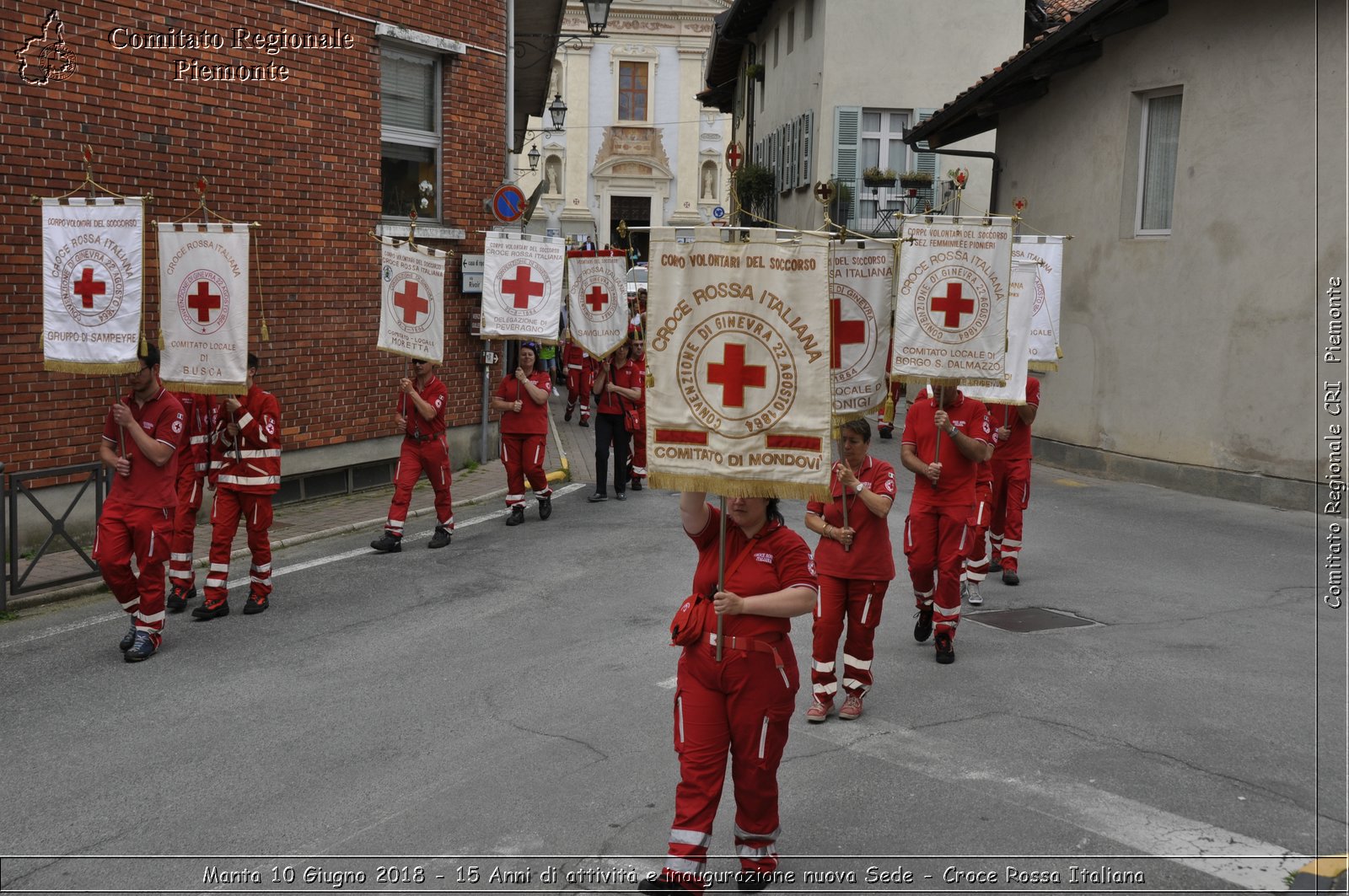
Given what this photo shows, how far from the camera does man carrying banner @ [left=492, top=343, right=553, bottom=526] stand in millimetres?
12578

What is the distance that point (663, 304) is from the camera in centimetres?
476

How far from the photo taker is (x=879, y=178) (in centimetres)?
2627

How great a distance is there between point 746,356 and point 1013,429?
20.1ft

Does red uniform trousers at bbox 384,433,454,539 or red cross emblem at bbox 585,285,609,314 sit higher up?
red cross emblem at bbox 585,285,609,314

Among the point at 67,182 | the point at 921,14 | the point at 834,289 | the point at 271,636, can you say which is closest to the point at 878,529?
the point at 834,289

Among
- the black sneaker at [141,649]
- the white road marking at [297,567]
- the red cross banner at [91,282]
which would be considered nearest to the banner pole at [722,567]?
the black sneaker at [141,649]

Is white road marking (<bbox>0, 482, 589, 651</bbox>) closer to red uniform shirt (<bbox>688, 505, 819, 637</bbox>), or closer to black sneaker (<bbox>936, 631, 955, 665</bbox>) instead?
black sneaker (<bbox>936, 631, 955, 665</bbox>)

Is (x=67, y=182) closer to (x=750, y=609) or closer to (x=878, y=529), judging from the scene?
(x=878, y=529)

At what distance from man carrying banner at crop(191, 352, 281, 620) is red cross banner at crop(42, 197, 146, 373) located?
0.98 metres

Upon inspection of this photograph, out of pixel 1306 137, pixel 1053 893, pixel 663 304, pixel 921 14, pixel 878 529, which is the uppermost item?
pixel 921 14

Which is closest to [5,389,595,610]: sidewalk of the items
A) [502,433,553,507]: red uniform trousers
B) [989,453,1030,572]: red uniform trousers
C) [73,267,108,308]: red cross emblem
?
[502,433,553,507]: red uniform trousers

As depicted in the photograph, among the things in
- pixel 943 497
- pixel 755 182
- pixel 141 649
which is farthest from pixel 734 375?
pixel 755 182

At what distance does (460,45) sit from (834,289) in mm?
9924

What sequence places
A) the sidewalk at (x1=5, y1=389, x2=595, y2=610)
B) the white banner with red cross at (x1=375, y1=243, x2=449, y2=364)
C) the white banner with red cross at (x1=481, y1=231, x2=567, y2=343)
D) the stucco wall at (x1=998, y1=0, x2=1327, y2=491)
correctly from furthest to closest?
the stucco wall at (x1=998, y1=0, x2=1327, y2=491) < the white banner with red cross at (x1=481, y1=231, x2=567, y2=343) < the white banner with red cross at (x1=375, y1=243, x2=449, y2=364) < the sidewalk at (x1=5, y1=389, x2=595, y2=610)
